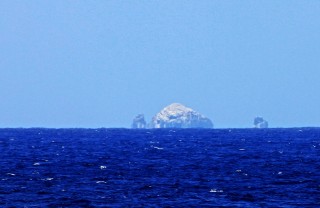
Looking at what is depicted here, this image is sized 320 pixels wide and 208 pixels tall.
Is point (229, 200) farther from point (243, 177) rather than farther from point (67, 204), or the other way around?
point (243, 177)

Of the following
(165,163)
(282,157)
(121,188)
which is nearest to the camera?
(121,188)

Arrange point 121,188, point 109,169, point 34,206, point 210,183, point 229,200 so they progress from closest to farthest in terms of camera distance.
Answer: point 34,206 < point 229,200 < point 121,188 < point 210,183 < point 109,169

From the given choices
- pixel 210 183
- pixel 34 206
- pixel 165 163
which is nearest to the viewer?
pixel 34 206

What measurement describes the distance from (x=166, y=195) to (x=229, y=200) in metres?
4.40

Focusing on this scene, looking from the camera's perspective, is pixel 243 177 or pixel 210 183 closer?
pixel 210 183

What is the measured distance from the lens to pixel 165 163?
253 ft

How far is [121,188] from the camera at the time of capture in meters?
52.2

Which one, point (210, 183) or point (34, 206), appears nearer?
point (34, 206)

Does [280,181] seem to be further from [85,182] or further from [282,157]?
[282,157]

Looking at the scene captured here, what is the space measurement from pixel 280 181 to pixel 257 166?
15566 millimetres

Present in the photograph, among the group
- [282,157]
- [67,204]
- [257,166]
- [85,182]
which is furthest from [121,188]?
[282,157]

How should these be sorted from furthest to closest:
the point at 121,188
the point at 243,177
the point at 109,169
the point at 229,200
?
1. the point at 109,169
2. the point at 243,177
3. the point at 121,188
4. the point at 229,200

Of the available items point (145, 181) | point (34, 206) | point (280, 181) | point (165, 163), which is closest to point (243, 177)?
point (280, 181)

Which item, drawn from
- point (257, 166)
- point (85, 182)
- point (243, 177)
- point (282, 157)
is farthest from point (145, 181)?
point (282, 157)
